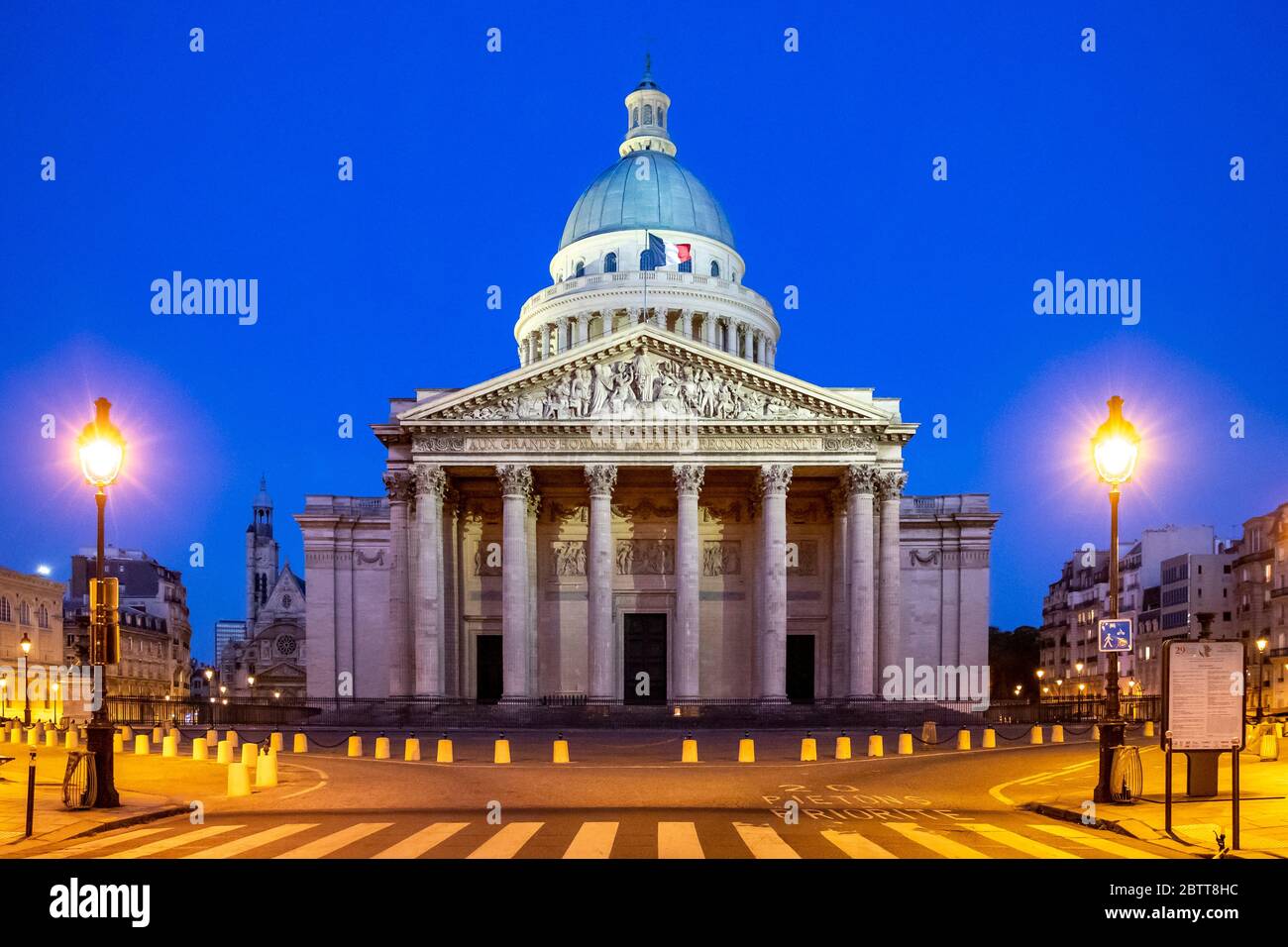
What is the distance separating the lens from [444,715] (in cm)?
5138

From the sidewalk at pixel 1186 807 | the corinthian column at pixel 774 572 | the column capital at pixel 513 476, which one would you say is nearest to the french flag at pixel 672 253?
the column capital at pixel 513 476

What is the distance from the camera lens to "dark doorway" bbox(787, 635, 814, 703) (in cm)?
6278

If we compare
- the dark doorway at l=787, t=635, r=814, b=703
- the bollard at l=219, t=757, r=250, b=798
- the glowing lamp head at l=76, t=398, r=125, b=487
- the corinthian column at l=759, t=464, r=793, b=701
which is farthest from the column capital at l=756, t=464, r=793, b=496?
the glowing lamp head at l=76, t=398, r=125, b=487

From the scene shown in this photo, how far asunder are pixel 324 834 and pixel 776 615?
1609 inches

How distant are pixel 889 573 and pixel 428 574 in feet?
80.0

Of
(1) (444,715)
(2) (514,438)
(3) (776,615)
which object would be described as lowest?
(1) (444,715)

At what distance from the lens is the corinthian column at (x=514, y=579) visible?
54.1 metres

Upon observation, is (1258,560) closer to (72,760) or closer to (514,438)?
(514,438)

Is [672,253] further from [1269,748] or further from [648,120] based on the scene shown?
[1269,748]

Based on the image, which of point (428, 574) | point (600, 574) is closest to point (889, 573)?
point (600, 574)

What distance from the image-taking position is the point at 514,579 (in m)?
54.8

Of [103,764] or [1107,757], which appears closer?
[1107,757]

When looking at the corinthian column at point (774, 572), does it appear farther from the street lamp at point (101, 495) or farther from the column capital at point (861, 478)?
the street lamp at point (101, 495)
